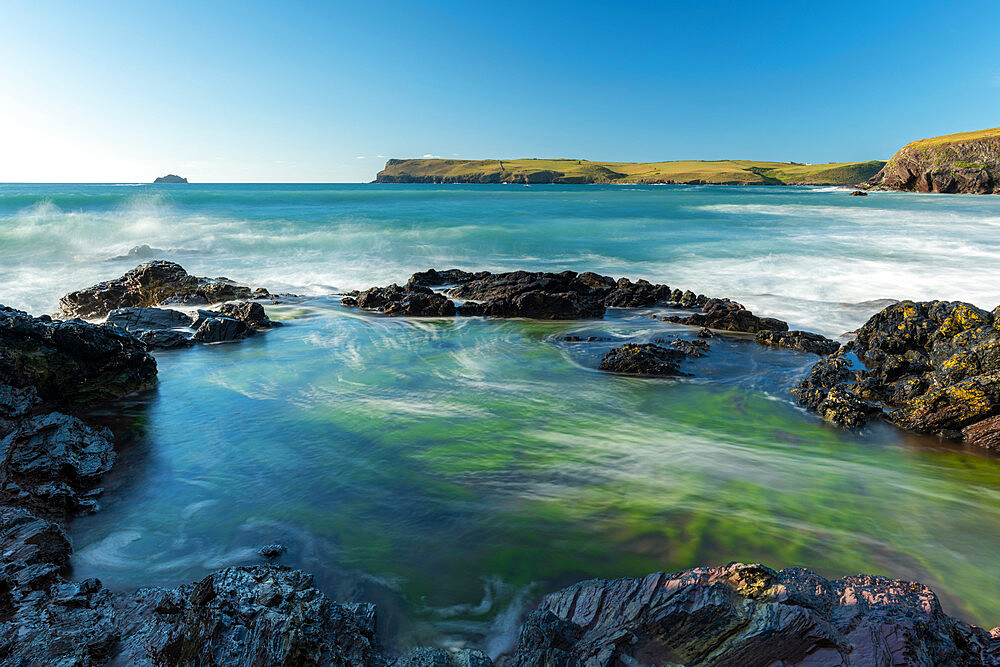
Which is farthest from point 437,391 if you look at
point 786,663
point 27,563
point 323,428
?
point 786,663

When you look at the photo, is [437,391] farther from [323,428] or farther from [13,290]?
[13,290]

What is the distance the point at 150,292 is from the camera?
16.8m

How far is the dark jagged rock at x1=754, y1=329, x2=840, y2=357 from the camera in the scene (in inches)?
433

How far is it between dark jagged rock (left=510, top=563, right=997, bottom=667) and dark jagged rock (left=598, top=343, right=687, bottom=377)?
20.5 feet

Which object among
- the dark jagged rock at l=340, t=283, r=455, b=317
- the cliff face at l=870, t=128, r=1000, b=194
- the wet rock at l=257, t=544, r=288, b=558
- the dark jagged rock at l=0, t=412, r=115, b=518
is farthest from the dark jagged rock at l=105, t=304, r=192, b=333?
the cliff face at l=870, t=128, r=1000, b=194

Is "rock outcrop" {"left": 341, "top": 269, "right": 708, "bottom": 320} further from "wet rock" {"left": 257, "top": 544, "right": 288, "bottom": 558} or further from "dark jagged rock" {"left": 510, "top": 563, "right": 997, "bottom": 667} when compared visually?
"dark jagged rock" {"left": 510, "top": 563, "right": 997, "bottom": 667}

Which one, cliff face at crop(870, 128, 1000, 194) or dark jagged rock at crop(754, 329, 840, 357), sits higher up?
cliff face at crop(870, 128, 1000, 194)

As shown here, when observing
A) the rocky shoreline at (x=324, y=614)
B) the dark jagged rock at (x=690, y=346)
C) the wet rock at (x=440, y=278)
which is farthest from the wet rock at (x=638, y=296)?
the rocky shoreline at (x=324, y=614)

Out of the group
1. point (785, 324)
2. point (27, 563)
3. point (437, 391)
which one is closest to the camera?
point (27, 563)

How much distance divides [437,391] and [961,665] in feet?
24.4

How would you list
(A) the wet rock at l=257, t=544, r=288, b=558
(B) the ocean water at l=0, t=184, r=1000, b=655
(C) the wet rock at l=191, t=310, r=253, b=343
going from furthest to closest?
(C) the wet rock at l=191, t=310, r=253, b=343
(A) the wet rock at l=257, t=544, r=288, b=558
(B) the ocean water at l=0, t=184, r=1000, b=655

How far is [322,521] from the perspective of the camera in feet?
17.6

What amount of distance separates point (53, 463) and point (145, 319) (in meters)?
8.15

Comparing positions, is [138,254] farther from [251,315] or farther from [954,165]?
[954,165]
